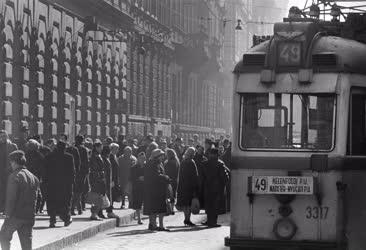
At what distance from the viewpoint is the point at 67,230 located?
1820 cm

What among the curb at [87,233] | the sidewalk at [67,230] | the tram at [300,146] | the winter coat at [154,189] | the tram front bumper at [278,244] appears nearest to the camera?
the tram front bumper at [278,244]

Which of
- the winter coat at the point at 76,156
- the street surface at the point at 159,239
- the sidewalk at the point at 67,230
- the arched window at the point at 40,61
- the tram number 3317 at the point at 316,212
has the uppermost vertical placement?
the arched window at the point at 40,61

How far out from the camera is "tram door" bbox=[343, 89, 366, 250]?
11.9m

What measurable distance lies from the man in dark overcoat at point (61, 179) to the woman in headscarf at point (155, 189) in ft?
4.22

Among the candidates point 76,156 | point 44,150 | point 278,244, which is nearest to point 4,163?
point 44,150

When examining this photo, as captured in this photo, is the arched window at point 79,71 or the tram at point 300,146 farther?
the arched window at point 79,71

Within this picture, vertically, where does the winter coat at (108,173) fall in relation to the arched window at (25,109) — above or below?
below

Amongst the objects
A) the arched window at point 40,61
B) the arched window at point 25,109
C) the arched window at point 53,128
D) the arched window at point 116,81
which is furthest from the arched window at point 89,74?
the arched window at point 25,109

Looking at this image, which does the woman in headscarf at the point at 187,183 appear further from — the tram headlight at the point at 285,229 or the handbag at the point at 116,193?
the tram headlight at the point at 285,229

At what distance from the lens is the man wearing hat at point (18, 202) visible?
1300 cm

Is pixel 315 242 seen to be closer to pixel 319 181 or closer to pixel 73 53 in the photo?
pixel 319 181

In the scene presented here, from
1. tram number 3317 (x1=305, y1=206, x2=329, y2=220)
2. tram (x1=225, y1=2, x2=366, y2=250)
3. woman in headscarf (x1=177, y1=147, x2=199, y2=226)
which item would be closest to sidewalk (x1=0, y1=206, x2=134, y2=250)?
woman in headscarf (x1=177, y1=147, x2=199, y2=226)

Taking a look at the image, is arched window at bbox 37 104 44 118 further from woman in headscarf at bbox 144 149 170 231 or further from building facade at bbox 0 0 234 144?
woman in headscarf at bbox 144 149 170 231

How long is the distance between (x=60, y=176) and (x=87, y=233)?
4.30ft
